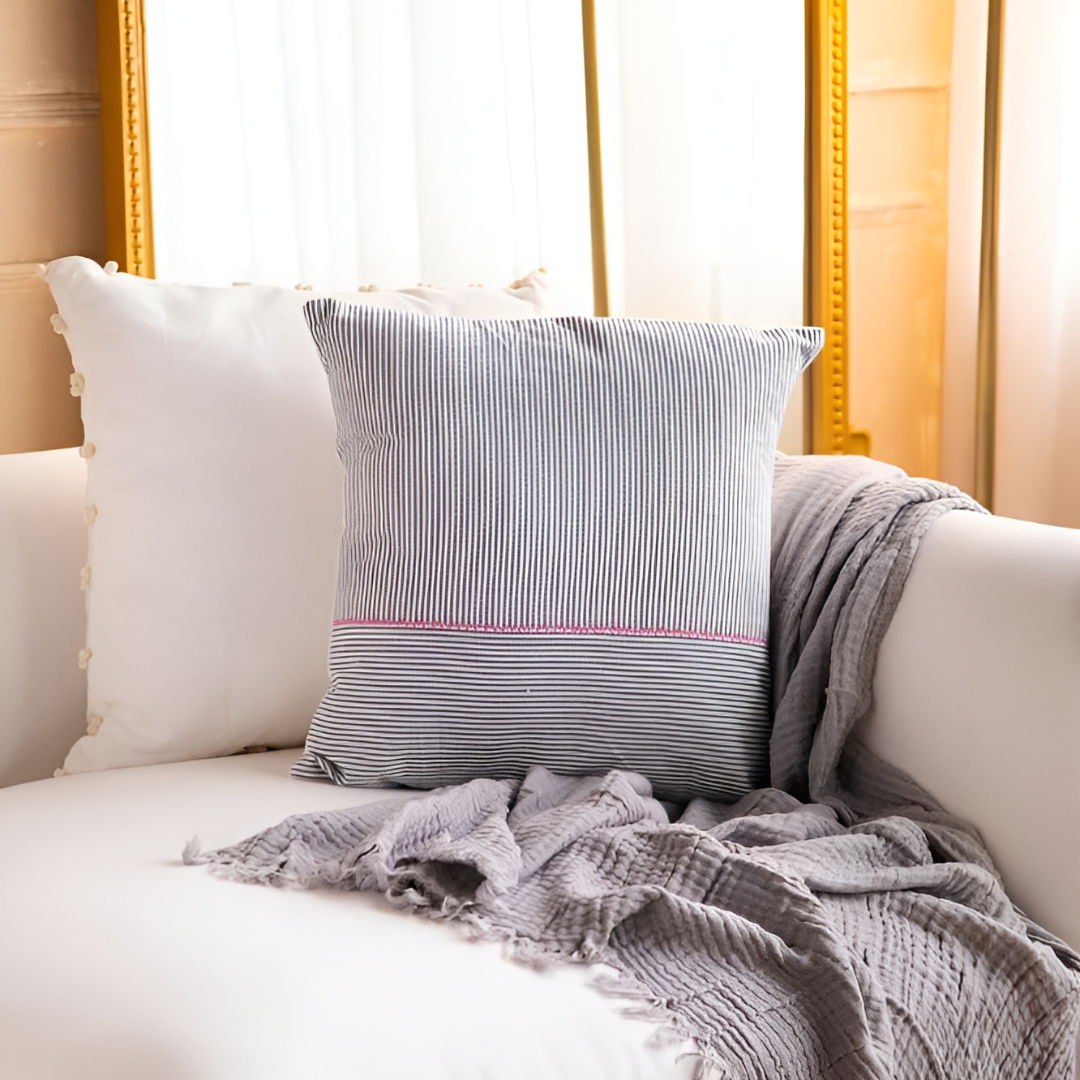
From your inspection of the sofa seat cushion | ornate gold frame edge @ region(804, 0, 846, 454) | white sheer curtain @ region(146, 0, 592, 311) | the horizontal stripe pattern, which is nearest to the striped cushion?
the horizontal stripe pattern

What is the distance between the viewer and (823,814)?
1.05 metres

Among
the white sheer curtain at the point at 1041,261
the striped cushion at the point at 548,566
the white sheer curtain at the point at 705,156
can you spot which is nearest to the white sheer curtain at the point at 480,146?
the white sheer curtain at the point at 705,156

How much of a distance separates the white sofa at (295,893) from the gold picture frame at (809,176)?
621mm

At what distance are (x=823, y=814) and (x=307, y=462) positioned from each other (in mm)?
618

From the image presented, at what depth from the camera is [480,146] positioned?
1.90 metres

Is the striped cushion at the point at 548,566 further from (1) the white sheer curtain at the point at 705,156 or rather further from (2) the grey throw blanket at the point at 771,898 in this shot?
(1) the white sheer curtain at the point at 705,156

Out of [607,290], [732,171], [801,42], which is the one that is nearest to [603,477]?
[607,290]

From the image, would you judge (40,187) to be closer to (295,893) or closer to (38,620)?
(38,620)

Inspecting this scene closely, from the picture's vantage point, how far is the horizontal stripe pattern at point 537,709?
1100 millimetres

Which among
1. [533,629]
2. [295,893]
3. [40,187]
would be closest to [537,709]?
[533,629]

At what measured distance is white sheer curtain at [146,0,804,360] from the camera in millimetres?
1836

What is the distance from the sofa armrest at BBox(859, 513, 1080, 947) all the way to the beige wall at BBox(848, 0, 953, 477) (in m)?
1.05

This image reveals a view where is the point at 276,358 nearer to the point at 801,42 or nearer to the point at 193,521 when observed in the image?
the point at 193,521

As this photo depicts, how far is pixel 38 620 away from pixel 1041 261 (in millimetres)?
1501
